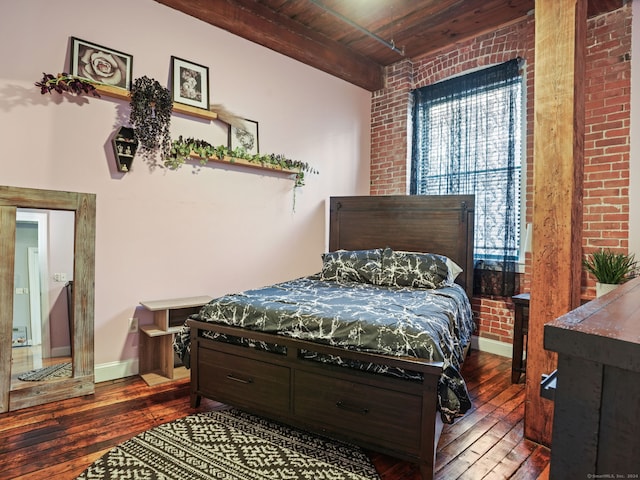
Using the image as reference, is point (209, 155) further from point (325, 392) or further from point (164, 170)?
point (325, 392)

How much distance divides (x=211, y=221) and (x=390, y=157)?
2431 millimetres

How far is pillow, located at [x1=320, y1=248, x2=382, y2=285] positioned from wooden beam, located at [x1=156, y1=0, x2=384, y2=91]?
7.31 feet

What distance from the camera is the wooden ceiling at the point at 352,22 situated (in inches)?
135

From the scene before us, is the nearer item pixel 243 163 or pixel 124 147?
pixel 124 147

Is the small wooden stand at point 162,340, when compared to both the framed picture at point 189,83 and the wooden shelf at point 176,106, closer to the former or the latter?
the wooden shelf at point 176,106

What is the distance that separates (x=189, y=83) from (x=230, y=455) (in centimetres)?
293

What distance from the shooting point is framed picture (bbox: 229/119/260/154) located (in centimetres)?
360

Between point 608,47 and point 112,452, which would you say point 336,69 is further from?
point 112,452

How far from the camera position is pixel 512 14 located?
3.58 m

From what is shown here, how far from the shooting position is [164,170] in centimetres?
319

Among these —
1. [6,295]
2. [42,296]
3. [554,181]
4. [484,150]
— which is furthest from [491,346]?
[6,295]

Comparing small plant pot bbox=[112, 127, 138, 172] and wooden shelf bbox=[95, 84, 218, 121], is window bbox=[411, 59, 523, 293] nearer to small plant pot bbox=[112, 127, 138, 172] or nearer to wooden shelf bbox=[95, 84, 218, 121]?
wooden shelf bbox=[95, 84, 218, 121]

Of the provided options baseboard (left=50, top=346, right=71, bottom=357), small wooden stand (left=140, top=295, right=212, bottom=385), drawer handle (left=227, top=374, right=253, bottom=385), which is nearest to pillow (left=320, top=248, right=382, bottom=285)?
small wooden stand (left=140, top=295, right=212, bottom=385)

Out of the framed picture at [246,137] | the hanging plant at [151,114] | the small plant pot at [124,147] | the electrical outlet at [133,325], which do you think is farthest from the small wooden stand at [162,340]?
the framed picture at [246,137]
